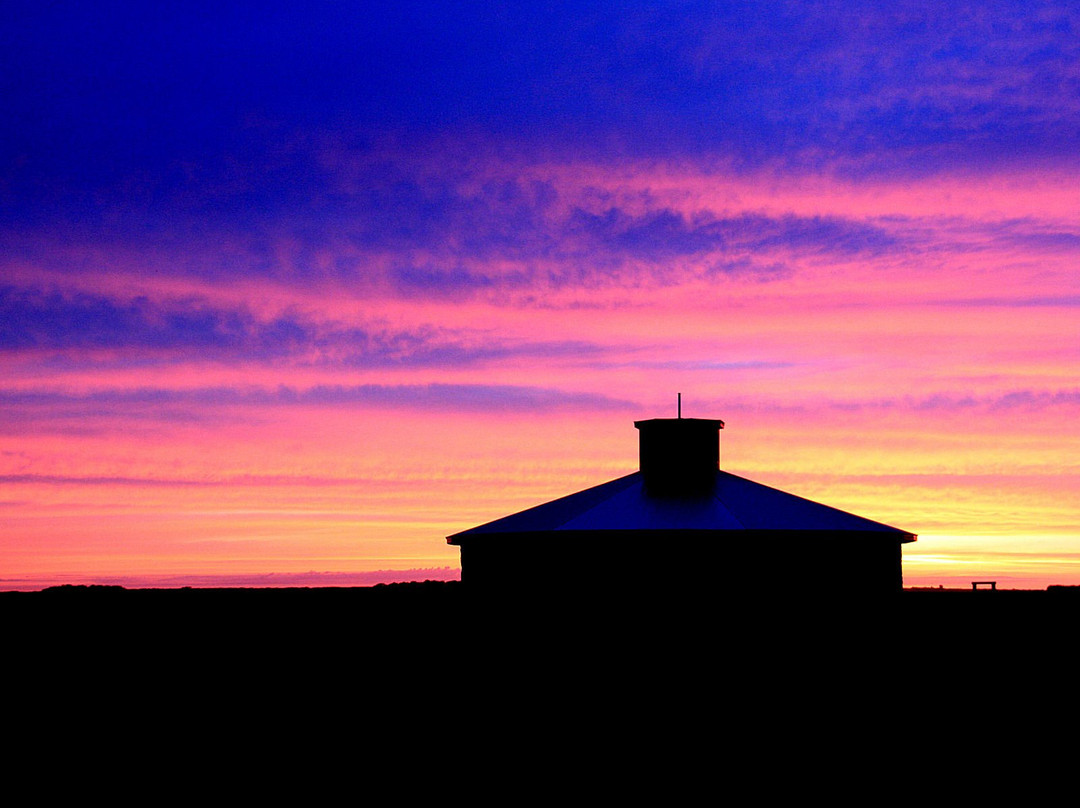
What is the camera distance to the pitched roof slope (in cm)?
2048

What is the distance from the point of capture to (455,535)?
2300 centimetres

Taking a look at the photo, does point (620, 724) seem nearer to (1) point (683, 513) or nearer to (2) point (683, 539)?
(2) point (683, 539)

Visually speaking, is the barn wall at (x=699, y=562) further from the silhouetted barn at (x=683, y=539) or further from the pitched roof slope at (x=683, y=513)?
the pitched roof slope at (x=683, y=513)

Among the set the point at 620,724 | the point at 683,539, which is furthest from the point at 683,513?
the point at 620,724

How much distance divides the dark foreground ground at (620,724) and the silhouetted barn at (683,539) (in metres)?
0.36

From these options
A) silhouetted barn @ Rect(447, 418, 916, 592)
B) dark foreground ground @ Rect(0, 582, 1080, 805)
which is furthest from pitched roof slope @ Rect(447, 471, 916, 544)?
dark foreground ground @ Rect(0, 582, 1080, 805)

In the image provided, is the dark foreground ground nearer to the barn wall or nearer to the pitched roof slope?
the barn wall

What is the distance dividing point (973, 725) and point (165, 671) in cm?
2669

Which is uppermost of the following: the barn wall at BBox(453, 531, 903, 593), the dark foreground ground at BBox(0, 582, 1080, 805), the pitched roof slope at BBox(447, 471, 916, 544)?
the pitched roof slope at BBox(447, 471, 916, 544)

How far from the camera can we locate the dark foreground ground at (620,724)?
1705cm

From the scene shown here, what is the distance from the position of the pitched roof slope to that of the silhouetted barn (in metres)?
0.04

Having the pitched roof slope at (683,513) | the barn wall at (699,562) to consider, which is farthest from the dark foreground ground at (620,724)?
the pitched roof slope at (683,513)

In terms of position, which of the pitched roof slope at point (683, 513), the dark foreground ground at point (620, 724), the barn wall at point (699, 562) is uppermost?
the pitched roof slope at point (683, 513)

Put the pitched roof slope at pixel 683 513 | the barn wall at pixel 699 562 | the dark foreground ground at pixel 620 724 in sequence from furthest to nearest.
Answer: the pitched roof slope at pixel 683 513 → the barn wall at pixel 699 562 → the dark foreground ground at pixel 620 724
